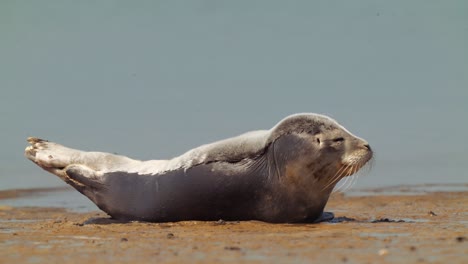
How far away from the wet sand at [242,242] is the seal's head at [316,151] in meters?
0.60

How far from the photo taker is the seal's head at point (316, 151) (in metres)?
9.15

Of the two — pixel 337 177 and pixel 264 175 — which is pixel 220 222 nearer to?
pixel 264 175

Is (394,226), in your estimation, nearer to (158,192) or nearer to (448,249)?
(448,249)

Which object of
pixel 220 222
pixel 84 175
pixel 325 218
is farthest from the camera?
pixel 84 175

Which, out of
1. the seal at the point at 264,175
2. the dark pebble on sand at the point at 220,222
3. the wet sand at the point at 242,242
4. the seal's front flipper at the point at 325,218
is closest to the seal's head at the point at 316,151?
the seal at the point at 264,175

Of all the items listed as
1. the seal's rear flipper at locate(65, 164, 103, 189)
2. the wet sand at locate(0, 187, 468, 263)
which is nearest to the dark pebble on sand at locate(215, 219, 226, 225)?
the wet sand at locate(0, 187, 468, 263)

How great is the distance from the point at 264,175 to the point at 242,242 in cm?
224

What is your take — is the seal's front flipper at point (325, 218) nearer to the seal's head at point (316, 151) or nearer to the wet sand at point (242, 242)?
the wet sand at point (242, 242)

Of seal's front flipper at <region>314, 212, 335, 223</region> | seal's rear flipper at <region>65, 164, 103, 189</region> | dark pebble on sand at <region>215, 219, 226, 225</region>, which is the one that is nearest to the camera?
dark pebble on sand at <region>215, 219, 226, 225</region>

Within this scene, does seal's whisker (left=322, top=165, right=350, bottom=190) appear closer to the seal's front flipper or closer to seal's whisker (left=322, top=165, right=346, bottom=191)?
seal's whisker (left=322, top=165, right=346, bottom=191)

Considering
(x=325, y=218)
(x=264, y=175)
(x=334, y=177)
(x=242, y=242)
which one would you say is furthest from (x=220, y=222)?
(x=242, y=242)

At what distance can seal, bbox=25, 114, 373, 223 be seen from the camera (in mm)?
9172

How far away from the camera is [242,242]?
704cm

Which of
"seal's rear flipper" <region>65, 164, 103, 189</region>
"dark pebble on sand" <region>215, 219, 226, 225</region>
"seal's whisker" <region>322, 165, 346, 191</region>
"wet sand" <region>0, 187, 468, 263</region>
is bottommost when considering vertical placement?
"wet sand" <region>0, 187, 468, 263</region>
